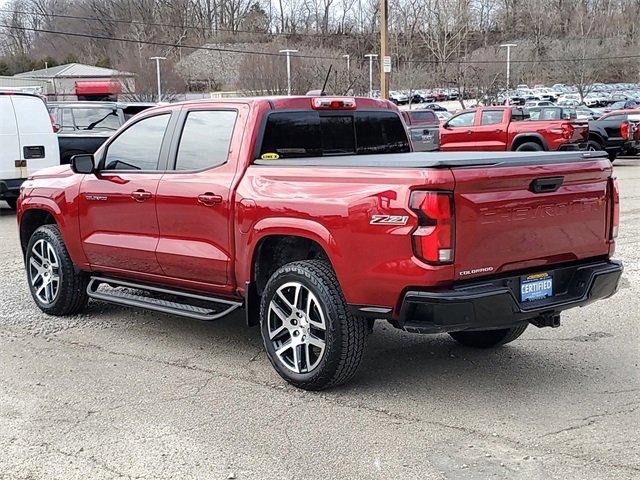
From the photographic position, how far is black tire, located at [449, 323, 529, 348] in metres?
5.70

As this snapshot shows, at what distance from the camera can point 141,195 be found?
596 centimetres

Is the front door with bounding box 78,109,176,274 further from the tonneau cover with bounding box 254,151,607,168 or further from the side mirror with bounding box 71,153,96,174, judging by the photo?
the tonneau cover with bounding box 254,151,607,168

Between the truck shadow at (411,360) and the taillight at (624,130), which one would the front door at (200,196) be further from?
the taillight at (624,130)

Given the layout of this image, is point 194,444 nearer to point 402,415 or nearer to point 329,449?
point 329,449

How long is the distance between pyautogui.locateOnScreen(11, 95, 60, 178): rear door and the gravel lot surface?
717cm

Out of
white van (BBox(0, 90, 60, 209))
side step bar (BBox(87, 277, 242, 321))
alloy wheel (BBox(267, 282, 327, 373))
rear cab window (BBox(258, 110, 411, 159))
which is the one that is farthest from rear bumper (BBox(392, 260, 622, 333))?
white van (BBox(0, 90, 60, 209))

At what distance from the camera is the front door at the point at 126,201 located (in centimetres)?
596

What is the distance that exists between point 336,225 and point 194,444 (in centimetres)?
147

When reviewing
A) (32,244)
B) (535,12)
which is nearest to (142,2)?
(535,12)

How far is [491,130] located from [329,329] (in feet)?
54.5

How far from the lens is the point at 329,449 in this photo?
13.5ft

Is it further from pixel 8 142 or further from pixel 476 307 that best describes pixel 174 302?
pixel 8 142

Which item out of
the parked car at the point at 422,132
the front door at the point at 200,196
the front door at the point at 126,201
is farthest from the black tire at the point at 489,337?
the parked car at the point at 422,132

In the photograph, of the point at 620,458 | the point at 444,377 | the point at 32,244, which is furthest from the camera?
the point at 32,244
